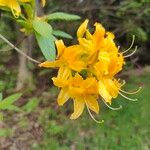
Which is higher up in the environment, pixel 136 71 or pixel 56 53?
pixel 136 71

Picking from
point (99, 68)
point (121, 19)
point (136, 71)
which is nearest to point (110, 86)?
point (99, 68)

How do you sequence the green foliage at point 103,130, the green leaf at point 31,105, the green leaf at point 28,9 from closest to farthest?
1. the green leaf at point 28,9
2. the green foliage at point 103,130
3. the green leaf at point 31,105

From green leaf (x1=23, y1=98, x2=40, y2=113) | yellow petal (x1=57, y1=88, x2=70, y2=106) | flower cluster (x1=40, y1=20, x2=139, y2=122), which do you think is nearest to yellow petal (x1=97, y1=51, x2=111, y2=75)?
flower cluster (x1=40, y1=20, x2=139, y2=122)

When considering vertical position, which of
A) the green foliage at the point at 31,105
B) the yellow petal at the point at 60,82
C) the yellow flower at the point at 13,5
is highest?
the green foliage at the point at 31,105

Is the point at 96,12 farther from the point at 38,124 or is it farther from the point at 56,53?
the point at 56,53

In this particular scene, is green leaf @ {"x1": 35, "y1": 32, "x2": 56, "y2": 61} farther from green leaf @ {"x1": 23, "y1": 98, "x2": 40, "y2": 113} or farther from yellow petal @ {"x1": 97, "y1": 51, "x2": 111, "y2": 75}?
green leaf @ {"x1": 23, "y1": 98, "x2": 40, "y2": 113}

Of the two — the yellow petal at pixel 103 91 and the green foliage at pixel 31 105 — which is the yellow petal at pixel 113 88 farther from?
the green foliage at pixel 31 105

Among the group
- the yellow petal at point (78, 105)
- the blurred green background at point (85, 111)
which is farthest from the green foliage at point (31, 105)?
the yellow petal at point (78, 105)
